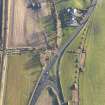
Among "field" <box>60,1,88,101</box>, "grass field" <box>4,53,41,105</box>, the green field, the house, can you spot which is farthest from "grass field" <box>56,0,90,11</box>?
"grass field" <box>4,53,41,105</box>

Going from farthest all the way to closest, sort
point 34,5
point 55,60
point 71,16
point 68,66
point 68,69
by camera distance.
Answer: point 34,5
point 71,16
point 55,60
point 68,66
point 68,69

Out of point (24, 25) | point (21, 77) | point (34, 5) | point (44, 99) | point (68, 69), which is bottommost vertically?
point (44, 99)

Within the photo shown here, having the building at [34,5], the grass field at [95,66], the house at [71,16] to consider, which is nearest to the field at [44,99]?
the grass field at [95,66]

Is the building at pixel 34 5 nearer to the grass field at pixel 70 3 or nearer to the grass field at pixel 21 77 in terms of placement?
the grass field at pixel 70 3

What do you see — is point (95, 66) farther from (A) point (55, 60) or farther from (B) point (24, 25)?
(B) point (24, 25)

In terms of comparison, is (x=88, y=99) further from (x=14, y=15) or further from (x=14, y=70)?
(x=14, y=15)

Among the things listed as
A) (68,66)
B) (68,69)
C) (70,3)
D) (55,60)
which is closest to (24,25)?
(55,60)

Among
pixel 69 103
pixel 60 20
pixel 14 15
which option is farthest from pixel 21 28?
pixel 69 103
